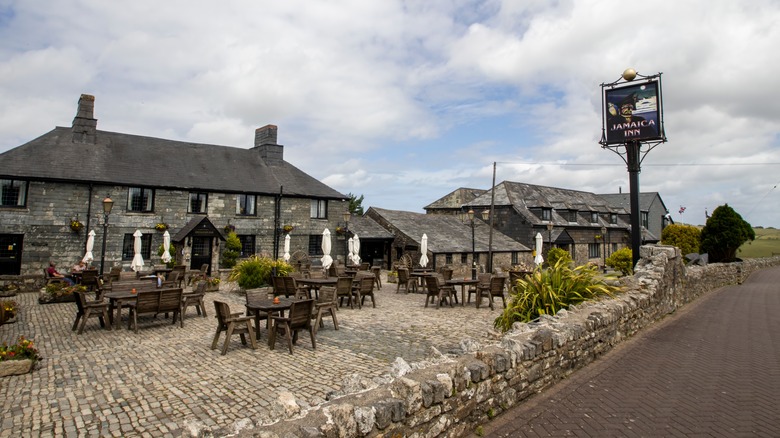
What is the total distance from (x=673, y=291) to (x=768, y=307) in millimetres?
3867

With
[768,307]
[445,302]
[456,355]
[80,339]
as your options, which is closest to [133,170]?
[80,339]

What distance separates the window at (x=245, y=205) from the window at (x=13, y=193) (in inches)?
401

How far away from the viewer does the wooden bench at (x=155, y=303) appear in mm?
9883

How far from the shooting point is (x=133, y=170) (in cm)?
2395

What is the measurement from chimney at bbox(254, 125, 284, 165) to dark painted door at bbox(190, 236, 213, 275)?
8119mm

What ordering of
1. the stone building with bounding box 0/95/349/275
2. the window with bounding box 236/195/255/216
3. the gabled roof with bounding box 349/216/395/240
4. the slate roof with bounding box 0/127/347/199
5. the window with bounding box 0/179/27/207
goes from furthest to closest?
the gabled roof with bounding box 349/216/395/240 → the window with bounding box 236/195/255/216 → the slate roof with bounding box 0/127/347/199 → the stone building with bounding box 0/95/349/275 → the window with bounding box 0/179/27/207

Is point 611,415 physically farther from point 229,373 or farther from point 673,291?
point 673,291

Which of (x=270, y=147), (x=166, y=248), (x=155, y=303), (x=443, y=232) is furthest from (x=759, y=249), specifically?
(x=155, y=303)

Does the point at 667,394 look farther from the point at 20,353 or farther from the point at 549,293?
the point at 20,353

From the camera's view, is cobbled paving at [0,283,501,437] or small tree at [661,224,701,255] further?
small tree at [661,224,701,255]

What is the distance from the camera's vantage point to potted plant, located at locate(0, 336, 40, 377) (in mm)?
6589

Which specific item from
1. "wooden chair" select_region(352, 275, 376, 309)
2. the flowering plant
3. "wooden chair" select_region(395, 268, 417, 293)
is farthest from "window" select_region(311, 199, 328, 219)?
the flowering plant

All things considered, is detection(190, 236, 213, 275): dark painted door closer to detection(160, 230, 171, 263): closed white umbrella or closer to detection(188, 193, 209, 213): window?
detection(188, 193, 209, 213): window

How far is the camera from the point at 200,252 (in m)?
24.7
